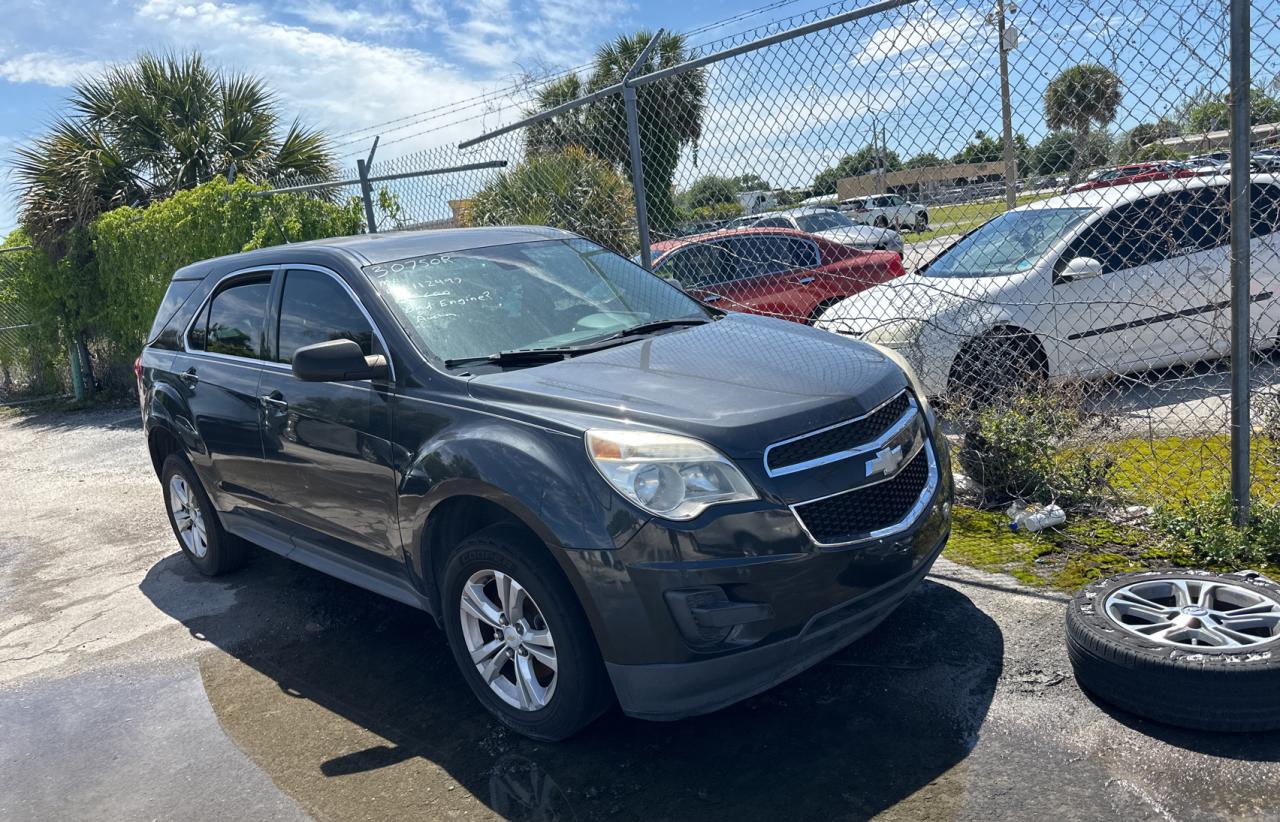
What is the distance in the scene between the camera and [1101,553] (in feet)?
15.3

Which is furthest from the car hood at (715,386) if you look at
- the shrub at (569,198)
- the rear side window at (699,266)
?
the shrub at (569,198)

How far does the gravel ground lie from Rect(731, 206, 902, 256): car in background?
201cm

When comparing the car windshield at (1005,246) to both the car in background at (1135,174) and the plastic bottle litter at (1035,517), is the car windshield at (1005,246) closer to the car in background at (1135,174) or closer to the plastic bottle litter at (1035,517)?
the car in background at (1135,174)

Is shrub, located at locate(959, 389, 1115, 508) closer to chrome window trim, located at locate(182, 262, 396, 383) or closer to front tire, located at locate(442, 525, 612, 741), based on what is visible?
front tire, located at locate(442, 525, 612, 741)

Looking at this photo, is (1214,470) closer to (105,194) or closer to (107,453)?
(107,453)

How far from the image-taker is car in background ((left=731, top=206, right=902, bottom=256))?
231 inches

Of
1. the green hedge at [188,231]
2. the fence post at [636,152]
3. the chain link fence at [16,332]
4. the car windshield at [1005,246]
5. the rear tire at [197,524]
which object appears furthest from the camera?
the chain link fence at [16,332]

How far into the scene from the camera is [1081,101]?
455 centimetres

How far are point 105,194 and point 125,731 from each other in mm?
12184

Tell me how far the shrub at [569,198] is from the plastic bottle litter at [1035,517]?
11.9 feet

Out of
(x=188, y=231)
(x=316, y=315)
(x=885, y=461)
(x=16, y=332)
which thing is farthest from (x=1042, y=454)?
(x=16, y=332)

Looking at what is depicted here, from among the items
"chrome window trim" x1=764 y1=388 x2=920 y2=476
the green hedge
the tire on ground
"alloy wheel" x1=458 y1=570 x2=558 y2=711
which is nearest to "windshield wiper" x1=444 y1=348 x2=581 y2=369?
"alloy wheel" x1=458 y1=570 x2=558 y2=711

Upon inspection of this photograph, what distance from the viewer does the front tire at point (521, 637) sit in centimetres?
346

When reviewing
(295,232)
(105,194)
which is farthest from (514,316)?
(105,194)
